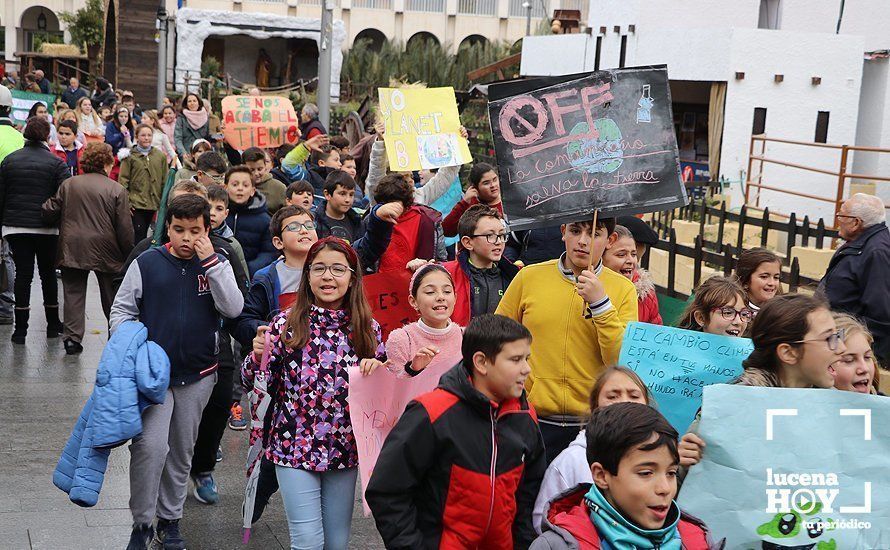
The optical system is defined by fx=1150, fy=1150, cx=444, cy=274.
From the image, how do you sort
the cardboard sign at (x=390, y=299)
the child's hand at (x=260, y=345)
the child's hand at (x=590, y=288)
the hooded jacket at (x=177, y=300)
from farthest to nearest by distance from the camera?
the cardboard sign at (x=390, y=299) → the hooded jacket at (x=177, y=300) → the child's hand at (x=260, y=345) → the child's hand at (x=590, y=288)

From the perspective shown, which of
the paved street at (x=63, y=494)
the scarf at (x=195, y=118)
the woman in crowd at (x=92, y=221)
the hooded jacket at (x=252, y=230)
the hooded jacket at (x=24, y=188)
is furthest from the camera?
the scarf at (x=195, y=118)

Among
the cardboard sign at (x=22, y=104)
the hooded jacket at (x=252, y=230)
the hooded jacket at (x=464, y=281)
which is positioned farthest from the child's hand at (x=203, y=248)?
the cardboard sign at (x=22, y=104)

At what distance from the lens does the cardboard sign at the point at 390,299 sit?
639 centimetres

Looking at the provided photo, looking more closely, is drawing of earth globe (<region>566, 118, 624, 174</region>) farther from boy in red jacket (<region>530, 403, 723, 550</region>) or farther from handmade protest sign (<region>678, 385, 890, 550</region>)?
boy in red jacket (<region>530, 403, 723, 550</region>)

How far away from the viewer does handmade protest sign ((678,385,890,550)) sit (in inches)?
147

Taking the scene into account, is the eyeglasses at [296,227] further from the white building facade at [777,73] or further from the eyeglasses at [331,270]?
the white building facade at [777,73]

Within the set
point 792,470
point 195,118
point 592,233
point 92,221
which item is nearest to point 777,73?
point 195,118

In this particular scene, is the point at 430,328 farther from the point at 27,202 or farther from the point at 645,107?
the point at 27,202

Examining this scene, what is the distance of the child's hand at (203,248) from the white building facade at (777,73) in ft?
58.3

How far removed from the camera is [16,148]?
1150 centimetres

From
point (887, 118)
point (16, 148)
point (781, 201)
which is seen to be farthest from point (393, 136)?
point (887, 118)

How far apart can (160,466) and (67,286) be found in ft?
17.5

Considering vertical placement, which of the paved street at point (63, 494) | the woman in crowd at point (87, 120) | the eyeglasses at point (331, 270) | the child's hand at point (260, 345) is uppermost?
the woman in crowd at point (87, 120)

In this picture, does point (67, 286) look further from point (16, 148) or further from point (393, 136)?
point (393, 136)
